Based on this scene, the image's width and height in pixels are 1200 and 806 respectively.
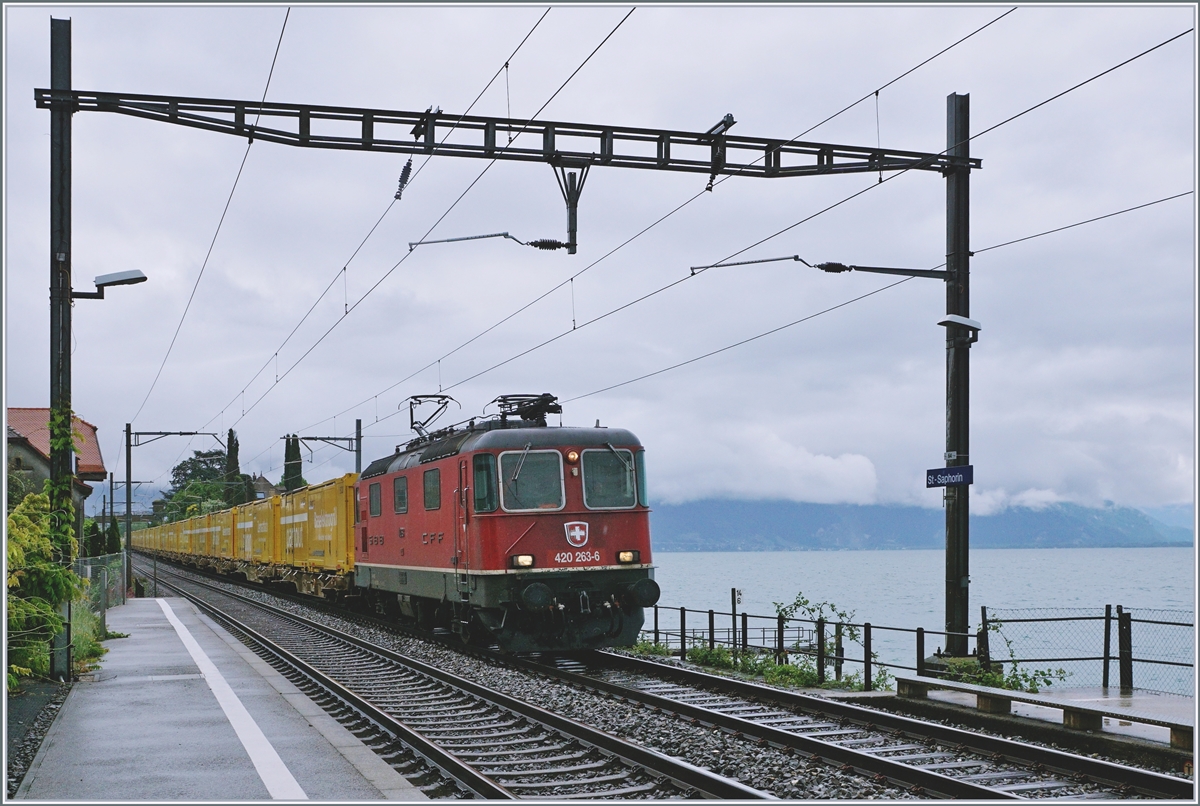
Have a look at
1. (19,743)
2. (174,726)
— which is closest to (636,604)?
(174,726)

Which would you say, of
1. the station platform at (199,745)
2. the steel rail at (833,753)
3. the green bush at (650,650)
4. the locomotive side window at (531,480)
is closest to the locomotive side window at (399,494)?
the locomotive side window at (531,480)

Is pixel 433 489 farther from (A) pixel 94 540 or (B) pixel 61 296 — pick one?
(A) pixel 94 540

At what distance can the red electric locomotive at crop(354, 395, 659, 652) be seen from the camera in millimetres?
16109

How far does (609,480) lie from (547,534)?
1.26 metres

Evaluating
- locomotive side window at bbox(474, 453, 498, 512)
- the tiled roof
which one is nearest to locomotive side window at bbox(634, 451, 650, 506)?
locomotive side window at bbox(474, 453, 498, 512)

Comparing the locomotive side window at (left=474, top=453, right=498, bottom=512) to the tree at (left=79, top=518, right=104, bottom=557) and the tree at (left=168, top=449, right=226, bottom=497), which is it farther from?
the tree at (left=168, top=449, right=226, bottom=497)

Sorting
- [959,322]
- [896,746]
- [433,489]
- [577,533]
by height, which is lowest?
[896,746]

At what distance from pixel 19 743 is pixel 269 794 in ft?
11.2

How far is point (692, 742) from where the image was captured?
10.2 metres

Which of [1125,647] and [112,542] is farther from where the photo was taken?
[112,542]

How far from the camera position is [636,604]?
652 inches

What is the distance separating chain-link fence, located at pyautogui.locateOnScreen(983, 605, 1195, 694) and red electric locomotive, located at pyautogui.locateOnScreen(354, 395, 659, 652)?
4996 millimetres

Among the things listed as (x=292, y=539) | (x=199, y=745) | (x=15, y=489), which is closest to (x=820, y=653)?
Answer: (x=199, y=745)

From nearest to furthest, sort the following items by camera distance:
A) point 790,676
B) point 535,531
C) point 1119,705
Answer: point 1119,705 < point 790,676 < point 535,531
